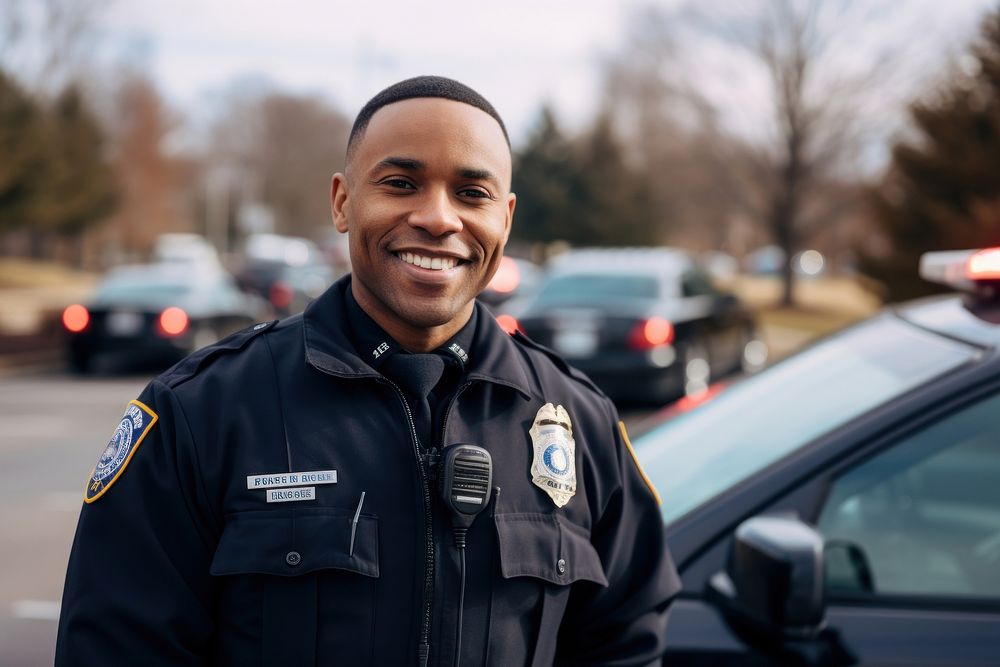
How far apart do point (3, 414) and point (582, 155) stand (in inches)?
1397

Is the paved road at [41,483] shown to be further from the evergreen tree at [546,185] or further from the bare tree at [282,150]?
the bare tree at [282,150]

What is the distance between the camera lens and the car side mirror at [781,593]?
192 cm

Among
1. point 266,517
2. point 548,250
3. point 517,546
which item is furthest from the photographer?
point 548,250

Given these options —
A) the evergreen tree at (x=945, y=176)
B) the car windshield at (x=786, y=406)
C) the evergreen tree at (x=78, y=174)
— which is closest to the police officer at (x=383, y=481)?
the car windshield at (x=786, y=406)

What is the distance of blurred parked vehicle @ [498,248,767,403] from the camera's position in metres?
10.5

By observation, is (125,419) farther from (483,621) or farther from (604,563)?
(604,563)

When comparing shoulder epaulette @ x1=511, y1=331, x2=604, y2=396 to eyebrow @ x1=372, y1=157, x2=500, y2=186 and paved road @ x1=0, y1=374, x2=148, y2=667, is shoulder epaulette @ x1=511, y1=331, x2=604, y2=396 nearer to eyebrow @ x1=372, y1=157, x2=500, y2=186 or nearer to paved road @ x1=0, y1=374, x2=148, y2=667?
eyebrow @ x1=372, y1=157, x2=500, y2=186

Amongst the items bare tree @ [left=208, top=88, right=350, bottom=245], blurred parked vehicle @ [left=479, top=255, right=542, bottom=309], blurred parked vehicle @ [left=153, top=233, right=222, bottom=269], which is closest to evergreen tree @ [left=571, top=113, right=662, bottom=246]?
blurred parked vehicle @ [left=153, top=233, right=222, bottom=269]

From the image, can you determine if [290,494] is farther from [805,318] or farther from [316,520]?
[805,318]

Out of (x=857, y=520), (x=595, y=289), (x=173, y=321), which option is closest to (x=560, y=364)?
(x=857, y=520)

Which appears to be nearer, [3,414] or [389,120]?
[389,120]

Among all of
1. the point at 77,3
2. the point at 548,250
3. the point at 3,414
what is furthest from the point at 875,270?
the point at 77,3

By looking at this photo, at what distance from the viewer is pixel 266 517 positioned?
4.80 feet

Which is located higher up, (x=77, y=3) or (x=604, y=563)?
(x=77, y=3)
